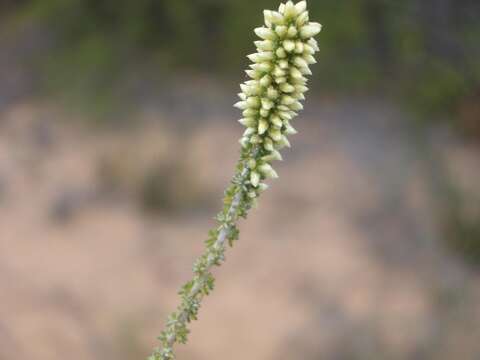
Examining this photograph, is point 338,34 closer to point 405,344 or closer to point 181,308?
A: point 405,344

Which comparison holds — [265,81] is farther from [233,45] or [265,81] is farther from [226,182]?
[233,45]

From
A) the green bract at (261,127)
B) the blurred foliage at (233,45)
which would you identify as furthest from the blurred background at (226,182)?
the green bract at (261,127)

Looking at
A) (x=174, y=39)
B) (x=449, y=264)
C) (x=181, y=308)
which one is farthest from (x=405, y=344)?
(x=181, y=308)

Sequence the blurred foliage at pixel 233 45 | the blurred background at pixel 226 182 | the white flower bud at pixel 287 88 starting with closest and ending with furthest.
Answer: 1. the white flower bud at pixel 287 88
2. the blurred background at pixel 226 182
3. the blurred foliage at pixel 233 45

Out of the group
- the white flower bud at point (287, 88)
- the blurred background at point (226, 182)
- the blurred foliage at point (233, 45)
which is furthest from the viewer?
the blurred foliage at point (233, 45)

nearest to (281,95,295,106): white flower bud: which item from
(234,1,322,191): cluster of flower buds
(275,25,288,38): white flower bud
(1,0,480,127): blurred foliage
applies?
(234,1,322,191): cluster of flower buds

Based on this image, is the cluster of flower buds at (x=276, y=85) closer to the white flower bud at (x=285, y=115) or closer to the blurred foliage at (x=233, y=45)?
the white flower bud at (x=285, y=115)

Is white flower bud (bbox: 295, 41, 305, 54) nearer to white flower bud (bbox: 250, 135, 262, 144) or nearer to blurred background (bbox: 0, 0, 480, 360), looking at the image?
white flower bud (bbox: 250, 135, 262, 144)
